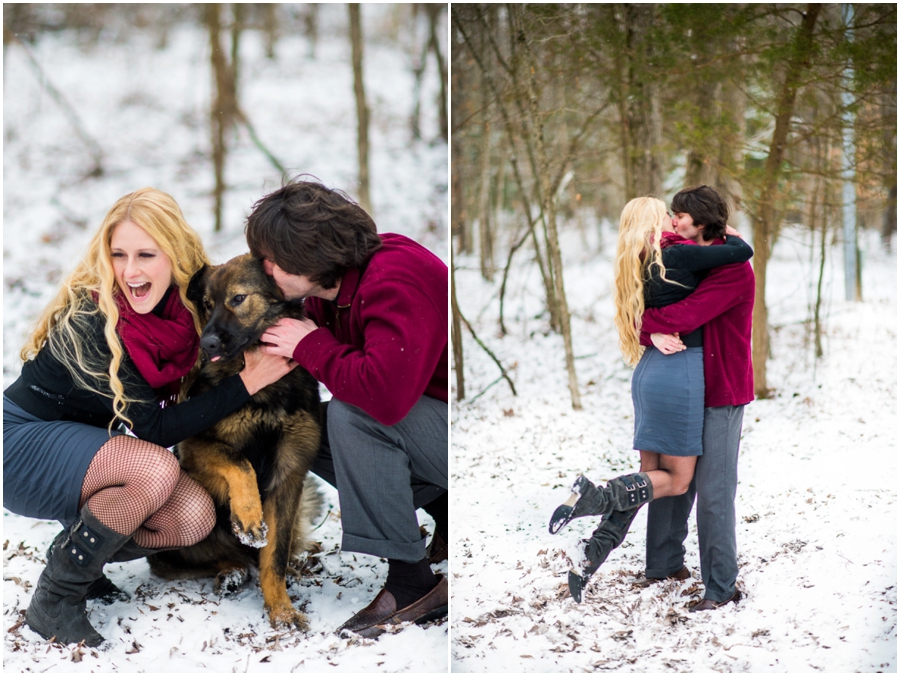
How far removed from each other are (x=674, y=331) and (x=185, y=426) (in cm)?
167

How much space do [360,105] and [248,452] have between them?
2.62 m

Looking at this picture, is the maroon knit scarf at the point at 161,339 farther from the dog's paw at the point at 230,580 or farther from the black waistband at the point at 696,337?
the black waistband at the point at 696,337

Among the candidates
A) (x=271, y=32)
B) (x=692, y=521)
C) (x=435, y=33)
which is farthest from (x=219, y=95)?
(x=692, y=521)

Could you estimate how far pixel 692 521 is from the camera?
2.56 m

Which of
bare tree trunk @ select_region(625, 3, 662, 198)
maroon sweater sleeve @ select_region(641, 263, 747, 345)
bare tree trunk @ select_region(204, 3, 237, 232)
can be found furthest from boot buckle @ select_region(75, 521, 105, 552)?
bare tree trunk @ select_region(204, 3, 237, 232)

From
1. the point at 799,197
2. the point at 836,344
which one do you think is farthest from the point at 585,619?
the point at 799,197

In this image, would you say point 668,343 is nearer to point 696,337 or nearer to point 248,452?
point 696,337

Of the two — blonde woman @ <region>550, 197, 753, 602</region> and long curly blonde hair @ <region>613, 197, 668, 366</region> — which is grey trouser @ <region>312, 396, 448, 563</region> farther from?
long curly blonde hair @ <region>613, 197, 668, 366</region>

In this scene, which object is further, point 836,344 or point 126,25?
point 126,25

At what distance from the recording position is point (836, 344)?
3.19 meters

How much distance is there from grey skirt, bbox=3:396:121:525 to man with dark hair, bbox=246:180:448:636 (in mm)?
682

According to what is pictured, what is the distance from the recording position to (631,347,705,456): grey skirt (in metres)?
2.43

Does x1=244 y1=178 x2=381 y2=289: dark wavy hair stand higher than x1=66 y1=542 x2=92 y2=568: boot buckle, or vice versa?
x1=244 y1=178 x2=381 y2=289: dark wavy hair

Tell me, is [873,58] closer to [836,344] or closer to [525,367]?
[836,344]
